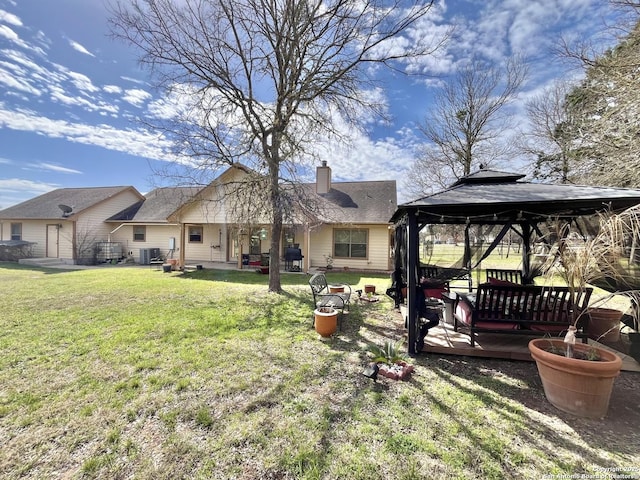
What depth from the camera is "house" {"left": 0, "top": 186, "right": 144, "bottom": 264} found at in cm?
1661

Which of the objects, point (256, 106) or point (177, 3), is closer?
point (177, 3)

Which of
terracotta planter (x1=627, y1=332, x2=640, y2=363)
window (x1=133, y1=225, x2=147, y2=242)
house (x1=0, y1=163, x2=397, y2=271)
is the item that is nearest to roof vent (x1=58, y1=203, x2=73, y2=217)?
house (x1=0, y1=163, x2=397, y2=271)

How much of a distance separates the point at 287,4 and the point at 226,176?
8027 mm

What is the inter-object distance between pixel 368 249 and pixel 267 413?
11709mm

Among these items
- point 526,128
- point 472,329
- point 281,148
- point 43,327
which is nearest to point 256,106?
point 281,148

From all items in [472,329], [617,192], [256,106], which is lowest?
[472,329]

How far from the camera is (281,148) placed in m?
8.74

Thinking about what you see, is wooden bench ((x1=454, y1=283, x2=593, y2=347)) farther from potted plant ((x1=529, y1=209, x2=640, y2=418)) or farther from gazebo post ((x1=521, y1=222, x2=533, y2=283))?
gazebo post ((x1=521, y1=222, x2=533, y2=283))

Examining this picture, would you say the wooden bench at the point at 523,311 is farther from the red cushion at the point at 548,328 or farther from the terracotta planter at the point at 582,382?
the terracotta planter at the point at 582,382

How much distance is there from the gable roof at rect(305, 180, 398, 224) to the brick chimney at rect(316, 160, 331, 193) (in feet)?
1.17

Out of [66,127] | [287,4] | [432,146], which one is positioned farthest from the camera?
[432,146]

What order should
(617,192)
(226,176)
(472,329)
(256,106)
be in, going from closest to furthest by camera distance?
1. (617,192)
2. (472,329)
3. (256,106)
4. (226,176)

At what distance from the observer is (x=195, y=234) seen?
16.7 m

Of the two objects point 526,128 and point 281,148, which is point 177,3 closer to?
point 281,148
